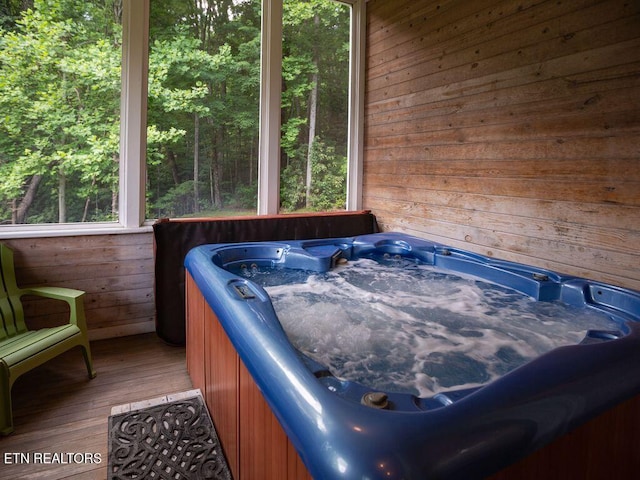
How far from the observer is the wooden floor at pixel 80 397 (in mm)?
1651

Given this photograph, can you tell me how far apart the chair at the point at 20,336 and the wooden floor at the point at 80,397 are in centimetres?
12

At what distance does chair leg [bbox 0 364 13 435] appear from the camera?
1.79 meters

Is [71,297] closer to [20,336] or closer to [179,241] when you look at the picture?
[20,336]

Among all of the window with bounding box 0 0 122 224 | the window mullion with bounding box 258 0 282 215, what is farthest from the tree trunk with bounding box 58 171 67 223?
the window mullion with bounding box 258 0 282 215

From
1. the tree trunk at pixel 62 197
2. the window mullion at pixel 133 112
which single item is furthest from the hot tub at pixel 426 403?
the tree trunk at pixel 62 197

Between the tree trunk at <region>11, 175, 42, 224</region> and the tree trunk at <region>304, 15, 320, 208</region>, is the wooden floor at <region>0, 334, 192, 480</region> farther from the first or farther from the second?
the tree trunk at <region>304, 15, 320, 208</region>

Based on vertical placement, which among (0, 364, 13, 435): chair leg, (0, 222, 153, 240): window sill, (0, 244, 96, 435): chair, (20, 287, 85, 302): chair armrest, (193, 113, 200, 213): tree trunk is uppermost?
(193, 113, 200, 213): tree trunk

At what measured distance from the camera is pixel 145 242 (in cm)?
289

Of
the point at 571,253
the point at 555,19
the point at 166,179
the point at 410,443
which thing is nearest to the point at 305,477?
the point at 410,443

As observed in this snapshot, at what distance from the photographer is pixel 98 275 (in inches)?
109

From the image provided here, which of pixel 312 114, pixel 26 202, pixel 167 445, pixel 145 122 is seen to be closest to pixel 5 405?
pixel 167 445

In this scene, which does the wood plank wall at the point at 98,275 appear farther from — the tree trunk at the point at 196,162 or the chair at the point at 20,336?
the tree trunk at the point at 196,162

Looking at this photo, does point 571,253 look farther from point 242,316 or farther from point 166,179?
point 166,179

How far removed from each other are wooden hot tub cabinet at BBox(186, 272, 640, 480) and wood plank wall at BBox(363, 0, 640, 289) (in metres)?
1.02
